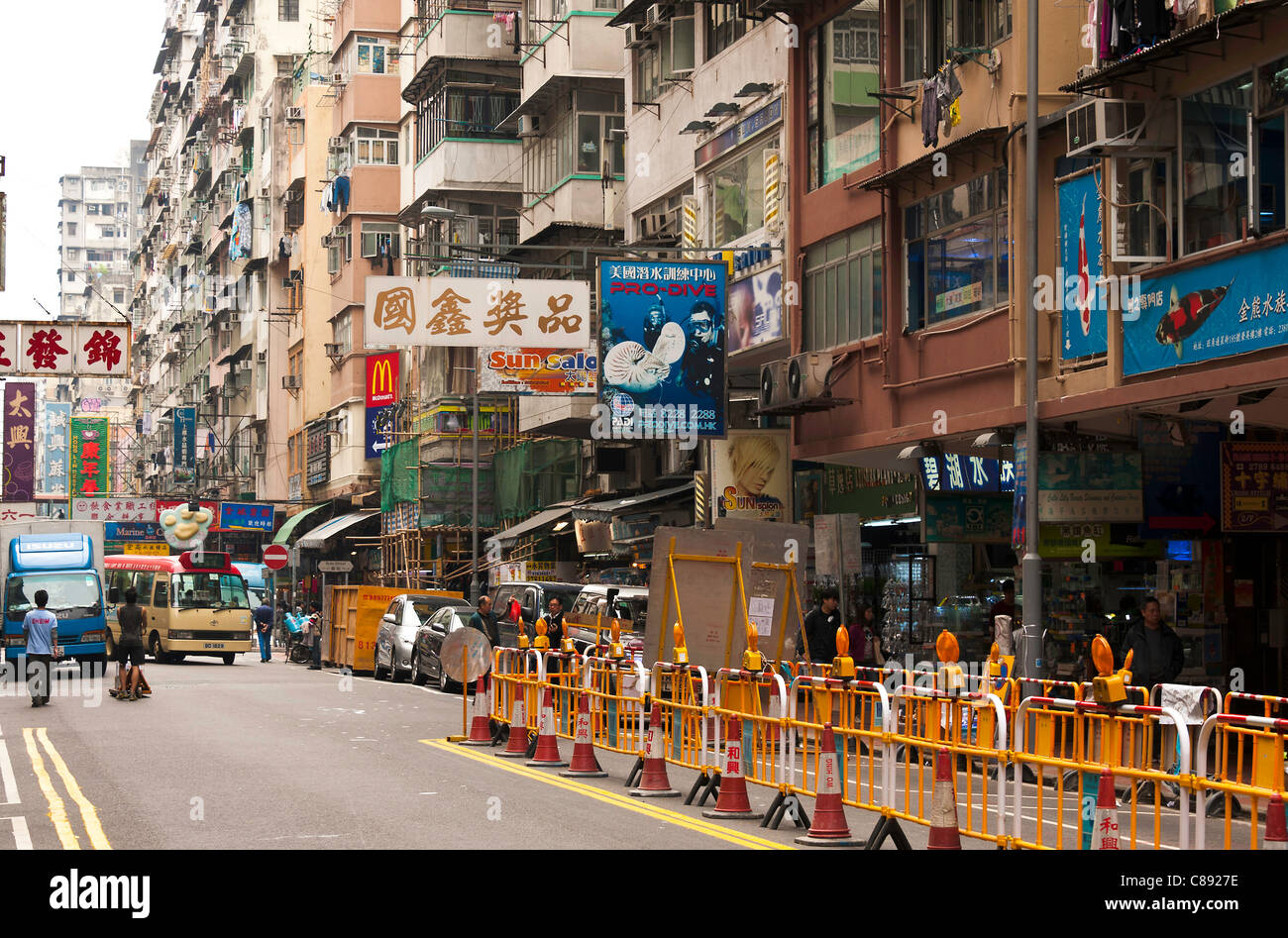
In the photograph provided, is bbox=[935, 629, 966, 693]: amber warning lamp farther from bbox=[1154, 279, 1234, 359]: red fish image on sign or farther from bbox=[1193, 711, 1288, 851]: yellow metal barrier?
bbox=[1154, 279, 1234, 359]: red fish image on sign

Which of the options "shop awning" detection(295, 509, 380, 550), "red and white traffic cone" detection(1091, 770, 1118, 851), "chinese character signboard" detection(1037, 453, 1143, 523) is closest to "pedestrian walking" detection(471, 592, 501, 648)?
"chinese character signboard" detection(1037, 453, 1143, 523)

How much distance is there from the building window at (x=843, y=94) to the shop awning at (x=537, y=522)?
14824mm

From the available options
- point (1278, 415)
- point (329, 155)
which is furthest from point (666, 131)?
point (329, 155)

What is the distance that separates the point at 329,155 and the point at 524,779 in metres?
52.5

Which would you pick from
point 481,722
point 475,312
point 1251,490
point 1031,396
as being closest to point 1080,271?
point 1031,396

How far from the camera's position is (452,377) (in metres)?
51.4

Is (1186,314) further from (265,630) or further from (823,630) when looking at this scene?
(265,630)

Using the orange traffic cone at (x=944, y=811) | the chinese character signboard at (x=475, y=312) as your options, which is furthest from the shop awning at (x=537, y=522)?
the orange traffic cone at (x=944, y=811)

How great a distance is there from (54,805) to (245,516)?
56.3m

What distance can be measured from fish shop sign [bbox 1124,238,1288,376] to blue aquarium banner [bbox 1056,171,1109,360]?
60 centimetres

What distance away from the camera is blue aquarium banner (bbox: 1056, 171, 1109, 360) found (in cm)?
2048

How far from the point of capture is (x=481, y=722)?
20.7m

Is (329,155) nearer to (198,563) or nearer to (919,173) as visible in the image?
(198,563)

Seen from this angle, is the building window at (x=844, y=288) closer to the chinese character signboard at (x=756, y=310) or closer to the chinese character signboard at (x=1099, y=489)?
the chinese character signboard at (x=756, y=310)
